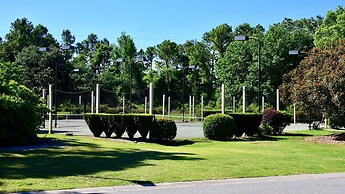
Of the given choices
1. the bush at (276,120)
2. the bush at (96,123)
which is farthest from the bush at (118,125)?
the bush at (276,120)

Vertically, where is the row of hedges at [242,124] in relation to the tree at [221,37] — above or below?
below

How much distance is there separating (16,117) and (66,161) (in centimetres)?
700

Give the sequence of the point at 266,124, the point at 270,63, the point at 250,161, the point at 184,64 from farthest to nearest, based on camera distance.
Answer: the point at 184,64
the point at 270,63
the point at 266,124
the point at 250,161

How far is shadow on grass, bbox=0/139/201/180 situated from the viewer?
1098cm

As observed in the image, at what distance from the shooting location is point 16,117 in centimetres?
1905

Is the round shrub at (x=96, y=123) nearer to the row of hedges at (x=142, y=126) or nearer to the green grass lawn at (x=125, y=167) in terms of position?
the row of hedges at (x=142, y=126)

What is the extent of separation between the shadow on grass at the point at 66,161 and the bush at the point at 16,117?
9.24 ft

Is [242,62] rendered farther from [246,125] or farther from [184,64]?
[246,125]

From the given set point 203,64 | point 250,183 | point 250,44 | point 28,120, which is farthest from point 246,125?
point 203,64

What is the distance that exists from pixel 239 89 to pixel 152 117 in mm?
42476

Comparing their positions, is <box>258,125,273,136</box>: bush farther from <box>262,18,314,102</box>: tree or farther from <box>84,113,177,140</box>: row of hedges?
<box>262,18,314,102</box>: tree

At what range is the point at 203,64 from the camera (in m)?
75.8

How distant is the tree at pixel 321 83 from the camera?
2261cm

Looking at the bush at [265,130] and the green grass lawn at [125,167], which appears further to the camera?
the bush at [265,130]
